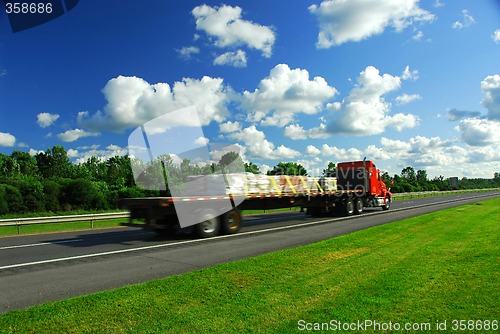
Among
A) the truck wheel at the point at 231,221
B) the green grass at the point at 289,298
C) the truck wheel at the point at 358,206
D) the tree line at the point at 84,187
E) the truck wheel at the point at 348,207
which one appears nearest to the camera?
the green grass at the point at 289,298

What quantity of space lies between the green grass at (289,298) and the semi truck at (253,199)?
5.13 m

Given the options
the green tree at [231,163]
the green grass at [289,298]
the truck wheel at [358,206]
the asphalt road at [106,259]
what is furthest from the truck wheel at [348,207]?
the green grass at [289,298]

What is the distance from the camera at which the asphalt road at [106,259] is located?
6254 mm

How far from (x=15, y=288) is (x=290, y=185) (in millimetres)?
12586

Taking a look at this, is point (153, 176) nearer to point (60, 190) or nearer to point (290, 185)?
point (290, 185)

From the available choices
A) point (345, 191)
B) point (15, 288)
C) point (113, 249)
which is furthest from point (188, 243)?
point (345, 191)

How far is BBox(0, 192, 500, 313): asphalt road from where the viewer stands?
625cm

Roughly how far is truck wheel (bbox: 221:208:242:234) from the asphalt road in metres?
0.38

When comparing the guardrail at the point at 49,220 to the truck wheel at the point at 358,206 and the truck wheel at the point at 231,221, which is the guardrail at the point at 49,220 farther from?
the truck wheel at the point at 358,206

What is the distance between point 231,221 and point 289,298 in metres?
8.59

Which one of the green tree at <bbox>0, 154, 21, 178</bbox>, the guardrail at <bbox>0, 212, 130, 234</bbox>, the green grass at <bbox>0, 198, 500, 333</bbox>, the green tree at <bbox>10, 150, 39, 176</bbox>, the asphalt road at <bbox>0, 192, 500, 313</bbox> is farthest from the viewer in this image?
the green tree at <bbox>10, 150, 39, 176</bbox>

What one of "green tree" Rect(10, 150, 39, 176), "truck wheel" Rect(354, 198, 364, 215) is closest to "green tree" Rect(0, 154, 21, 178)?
"green tree" Rect(10, 150, 39, 176)

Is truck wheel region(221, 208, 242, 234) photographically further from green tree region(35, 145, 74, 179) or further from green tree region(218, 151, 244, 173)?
green tree region(35, 145, 74, 179)

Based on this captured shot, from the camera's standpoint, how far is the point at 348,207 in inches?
834
